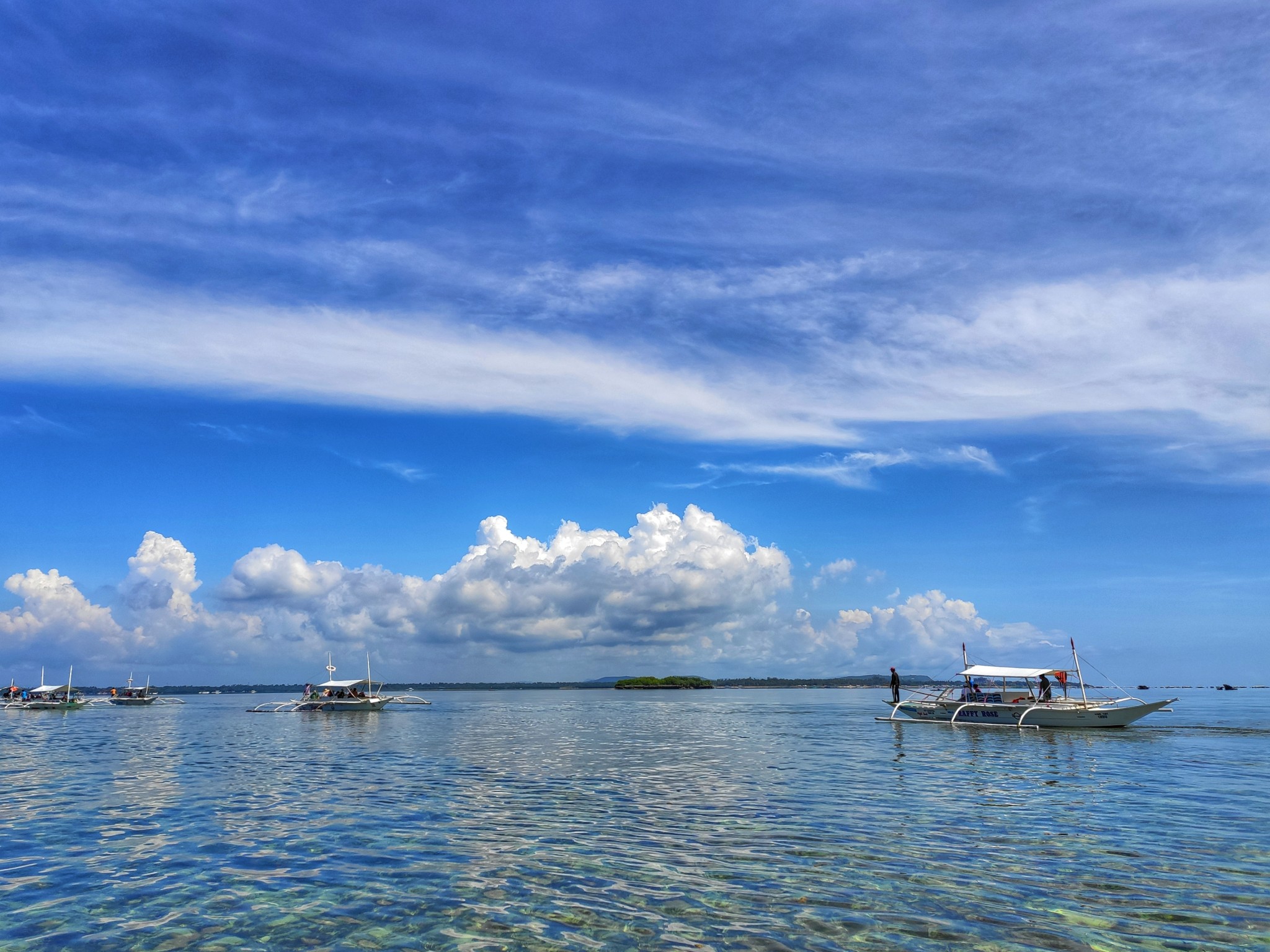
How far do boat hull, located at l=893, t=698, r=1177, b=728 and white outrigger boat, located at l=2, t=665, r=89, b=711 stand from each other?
12209cm

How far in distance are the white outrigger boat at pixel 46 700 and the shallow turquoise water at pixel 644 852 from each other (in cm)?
9205

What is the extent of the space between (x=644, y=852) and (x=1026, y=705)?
5143 centimetres

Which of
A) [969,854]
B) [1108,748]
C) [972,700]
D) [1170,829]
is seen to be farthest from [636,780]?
[972,700]

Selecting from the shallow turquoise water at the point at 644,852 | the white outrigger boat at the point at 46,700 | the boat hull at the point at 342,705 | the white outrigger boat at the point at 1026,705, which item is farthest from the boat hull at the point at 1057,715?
the white outrigger boat at the point at 46,700

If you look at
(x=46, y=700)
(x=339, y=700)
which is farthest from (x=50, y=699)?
(x=339, y=700)

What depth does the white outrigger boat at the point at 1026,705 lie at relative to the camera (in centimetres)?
6016

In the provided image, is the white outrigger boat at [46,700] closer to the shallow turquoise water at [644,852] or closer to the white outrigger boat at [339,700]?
the white outrigger boat at [339,700]

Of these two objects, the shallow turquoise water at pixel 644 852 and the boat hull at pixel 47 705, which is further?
the boat hull at pixel 47 705

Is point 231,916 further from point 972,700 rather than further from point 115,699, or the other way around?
point 115,699

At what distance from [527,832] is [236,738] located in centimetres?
5185

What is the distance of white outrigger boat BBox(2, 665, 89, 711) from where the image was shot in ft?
391

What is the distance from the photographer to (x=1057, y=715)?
60.7 metres

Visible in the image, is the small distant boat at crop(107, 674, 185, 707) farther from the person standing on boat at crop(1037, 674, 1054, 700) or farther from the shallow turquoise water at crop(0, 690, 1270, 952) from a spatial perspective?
the person standing on boat at crop(1037, 674, 1054, 700)

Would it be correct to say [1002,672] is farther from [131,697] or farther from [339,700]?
[131,697]
